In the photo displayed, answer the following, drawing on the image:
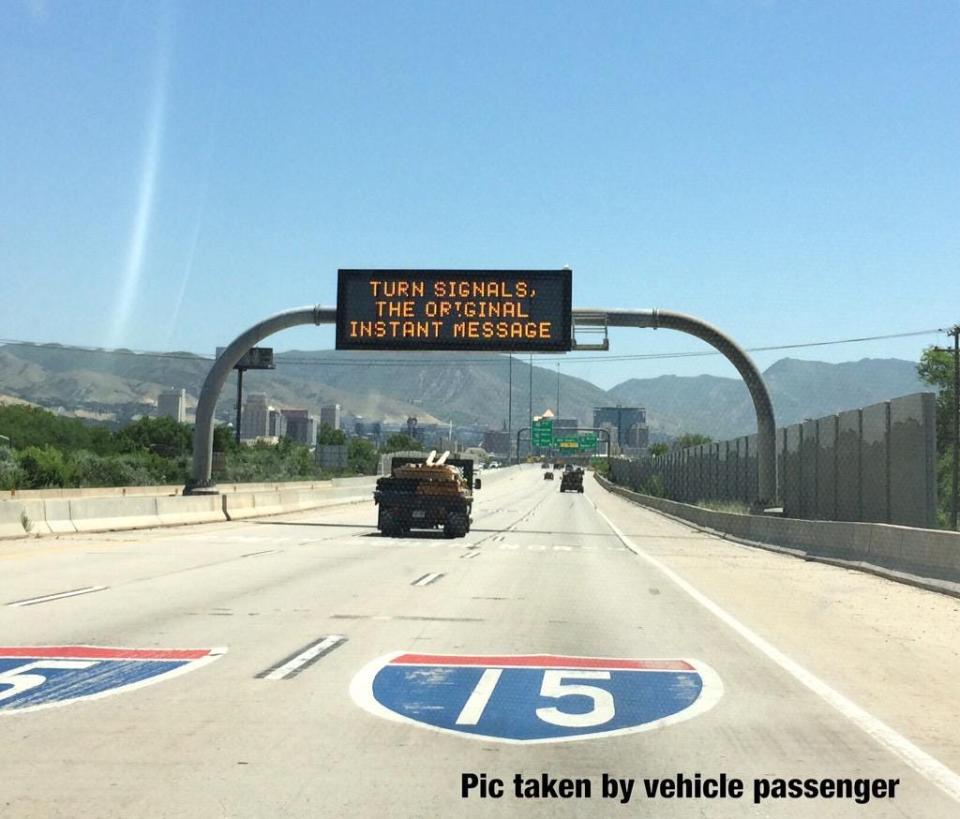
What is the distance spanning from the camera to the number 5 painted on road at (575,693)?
8.03 metres

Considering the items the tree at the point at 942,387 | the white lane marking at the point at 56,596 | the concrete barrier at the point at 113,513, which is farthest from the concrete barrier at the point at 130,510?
the tree at the point at 942,387

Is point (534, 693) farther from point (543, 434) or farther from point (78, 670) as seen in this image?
point (543, 434)

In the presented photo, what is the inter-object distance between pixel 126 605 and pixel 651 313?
87.5 feet

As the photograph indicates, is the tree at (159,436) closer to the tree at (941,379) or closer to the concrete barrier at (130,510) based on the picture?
the concrete barrier at (130,510)

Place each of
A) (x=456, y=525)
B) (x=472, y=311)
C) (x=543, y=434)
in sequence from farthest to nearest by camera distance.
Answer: (x=543, y=434) → (x=472, y=311) → (x=456, y=525)

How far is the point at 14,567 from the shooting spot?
63.7 feet

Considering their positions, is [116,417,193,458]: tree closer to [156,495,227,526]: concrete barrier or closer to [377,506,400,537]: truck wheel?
[156,495,227,526]: concrete barrier

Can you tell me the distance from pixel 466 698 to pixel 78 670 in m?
3.43

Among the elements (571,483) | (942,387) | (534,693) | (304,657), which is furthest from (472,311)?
(571,483)

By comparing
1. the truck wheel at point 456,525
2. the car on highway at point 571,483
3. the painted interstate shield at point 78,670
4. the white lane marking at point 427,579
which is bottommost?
the painted interstate shield at point 78,670

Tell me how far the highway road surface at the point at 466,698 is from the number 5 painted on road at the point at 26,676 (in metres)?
0.03

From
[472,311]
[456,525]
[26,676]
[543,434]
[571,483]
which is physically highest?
[543,434]

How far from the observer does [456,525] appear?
32781 millimetres

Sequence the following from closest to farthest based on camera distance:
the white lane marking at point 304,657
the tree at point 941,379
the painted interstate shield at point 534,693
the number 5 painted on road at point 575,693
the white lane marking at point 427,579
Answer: the painted interstate shield at point 534,693
the number 5 painted on road at point 575,693
the white lane marking at point 304,657
the white lane marking at point 427,579
the tree at point 941,379
